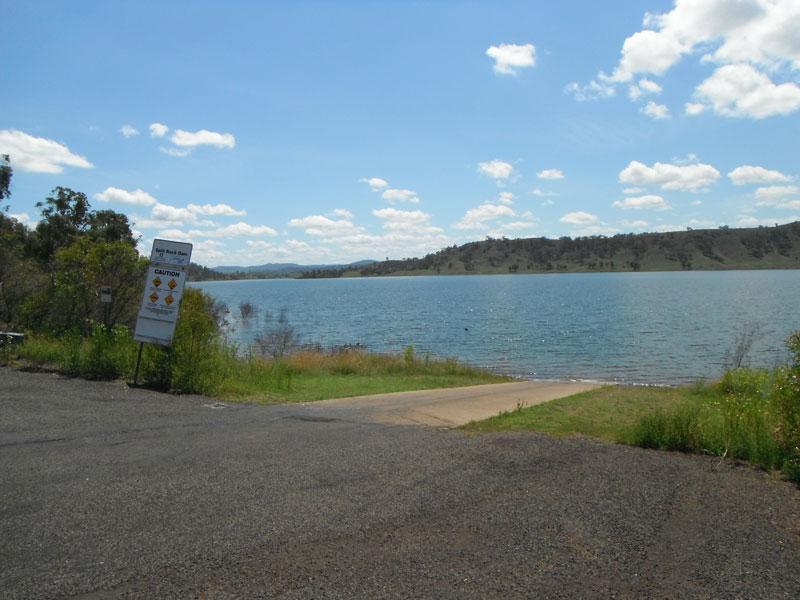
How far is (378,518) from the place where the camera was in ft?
17.1

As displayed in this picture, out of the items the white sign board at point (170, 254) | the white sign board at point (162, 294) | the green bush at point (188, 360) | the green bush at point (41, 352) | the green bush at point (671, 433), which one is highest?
the white sign board at point (170, 254)

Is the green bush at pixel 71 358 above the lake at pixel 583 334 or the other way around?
the other way around

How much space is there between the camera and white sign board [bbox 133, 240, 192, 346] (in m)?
12.4

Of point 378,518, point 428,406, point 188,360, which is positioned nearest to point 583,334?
point 428,406

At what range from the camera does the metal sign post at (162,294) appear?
40.7 feet

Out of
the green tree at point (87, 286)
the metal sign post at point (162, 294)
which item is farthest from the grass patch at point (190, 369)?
the green tree at point (87, 286)

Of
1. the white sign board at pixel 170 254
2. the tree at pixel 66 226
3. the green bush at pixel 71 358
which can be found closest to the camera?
the white sign board at pixel 170 254

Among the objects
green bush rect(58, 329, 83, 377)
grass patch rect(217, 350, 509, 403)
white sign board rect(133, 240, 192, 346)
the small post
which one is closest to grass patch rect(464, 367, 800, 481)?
grass patch rect(217, 350, 509, 403)

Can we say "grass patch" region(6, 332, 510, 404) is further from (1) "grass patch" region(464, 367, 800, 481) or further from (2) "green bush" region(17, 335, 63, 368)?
(1) "grass patch" region(464, 367, 800, 481)

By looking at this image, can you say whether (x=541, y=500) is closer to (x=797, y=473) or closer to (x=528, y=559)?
(x=528, y=559)

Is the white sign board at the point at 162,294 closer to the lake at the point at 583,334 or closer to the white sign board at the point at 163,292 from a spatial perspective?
the white sign board at the point at 163,292

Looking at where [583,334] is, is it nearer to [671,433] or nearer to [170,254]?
[170,254]

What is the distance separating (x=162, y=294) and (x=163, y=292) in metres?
0.06

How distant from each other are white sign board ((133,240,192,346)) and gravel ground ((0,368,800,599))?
13.3 feet
